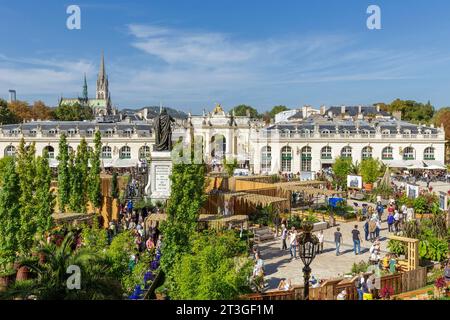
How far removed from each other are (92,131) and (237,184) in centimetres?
3726

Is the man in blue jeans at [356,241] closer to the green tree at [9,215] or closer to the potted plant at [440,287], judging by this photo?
the potted plant at [440,287]

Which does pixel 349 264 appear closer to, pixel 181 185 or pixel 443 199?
pixel 181 185

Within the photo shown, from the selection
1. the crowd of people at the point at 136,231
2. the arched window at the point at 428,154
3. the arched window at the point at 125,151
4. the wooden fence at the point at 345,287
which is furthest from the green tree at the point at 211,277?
the arched window at the point at 428,154

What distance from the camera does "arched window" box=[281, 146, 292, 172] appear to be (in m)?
63.5

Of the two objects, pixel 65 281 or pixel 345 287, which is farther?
pixel 345 287

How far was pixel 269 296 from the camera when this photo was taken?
12.7m

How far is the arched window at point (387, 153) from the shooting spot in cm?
6244

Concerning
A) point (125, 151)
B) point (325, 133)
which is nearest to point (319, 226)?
point (325, 133)

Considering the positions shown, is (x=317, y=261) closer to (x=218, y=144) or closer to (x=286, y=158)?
(x=286, y=158)

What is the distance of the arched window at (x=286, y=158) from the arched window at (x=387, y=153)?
1200cm

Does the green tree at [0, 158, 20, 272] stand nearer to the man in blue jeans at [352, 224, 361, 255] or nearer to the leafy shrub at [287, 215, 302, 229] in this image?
the man in blue jeans at [352, 224, 361, 255]

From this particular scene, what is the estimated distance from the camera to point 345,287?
560 inches

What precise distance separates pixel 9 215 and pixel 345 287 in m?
12.2
